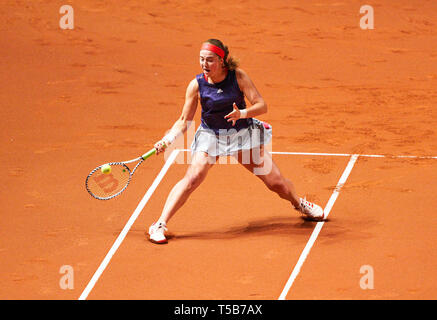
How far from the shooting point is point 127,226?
7.14 meters

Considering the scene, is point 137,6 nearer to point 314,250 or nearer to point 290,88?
point 290,88

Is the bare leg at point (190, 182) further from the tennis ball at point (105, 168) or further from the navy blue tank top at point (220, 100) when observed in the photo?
the tennis ball at point (105, 168)

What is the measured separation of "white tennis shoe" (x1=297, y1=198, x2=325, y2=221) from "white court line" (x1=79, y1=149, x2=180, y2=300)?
4.91ft

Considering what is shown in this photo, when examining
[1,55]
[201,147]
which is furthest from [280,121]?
[1,55]

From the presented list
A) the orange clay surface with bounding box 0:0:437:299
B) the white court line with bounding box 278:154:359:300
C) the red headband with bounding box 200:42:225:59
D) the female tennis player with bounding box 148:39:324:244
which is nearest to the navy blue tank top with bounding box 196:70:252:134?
the female tennis player with bounding box 148:39:324:244

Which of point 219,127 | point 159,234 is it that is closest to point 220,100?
point 219,127

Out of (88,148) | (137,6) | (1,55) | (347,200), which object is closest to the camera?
(347,200)

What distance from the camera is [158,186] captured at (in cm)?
796

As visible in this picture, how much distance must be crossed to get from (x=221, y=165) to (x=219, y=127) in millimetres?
1899

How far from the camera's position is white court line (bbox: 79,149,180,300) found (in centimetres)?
616

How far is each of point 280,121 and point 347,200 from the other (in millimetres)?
2513

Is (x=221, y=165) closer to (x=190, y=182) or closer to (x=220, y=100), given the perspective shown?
(x=190, y=182)

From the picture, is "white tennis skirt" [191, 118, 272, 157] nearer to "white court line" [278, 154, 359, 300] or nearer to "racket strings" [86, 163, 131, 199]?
"racket strings" [86, 163, 131, 199]

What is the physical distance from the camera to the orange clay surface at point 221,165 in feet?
20.8
